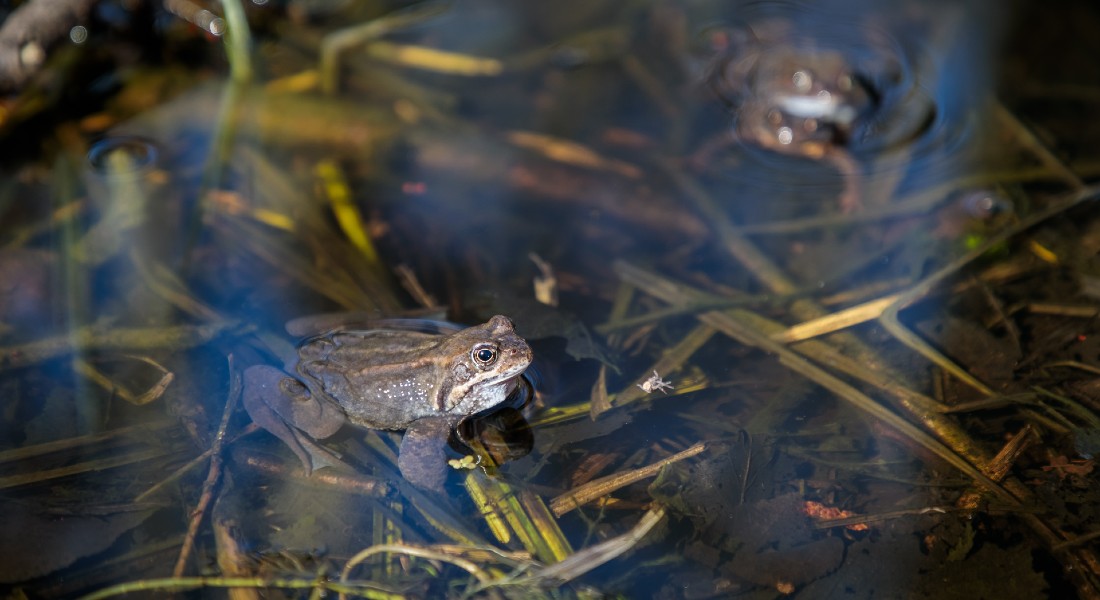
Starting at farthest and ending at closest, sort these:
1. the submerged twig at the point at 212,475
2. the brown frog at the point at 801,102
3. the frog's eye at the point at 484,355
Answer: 1. the brown frog at the point at 801,102
2. the frog's eye at the point at 484,355
3. the submerged twig at the point at 212,475

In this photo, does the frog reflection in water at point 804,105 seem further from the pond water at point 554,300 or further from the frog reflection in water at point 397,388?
the frog reflection in water at point 397,388

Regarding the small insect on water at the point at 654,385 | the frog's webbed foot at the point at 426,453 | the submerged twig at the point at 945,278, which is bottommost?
the submerged twig at the point at 945,278

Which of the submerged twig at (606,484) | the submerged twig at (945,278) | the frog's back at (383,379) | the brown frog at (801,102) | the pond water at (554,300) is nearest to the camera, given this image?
the pond water at (554,300)

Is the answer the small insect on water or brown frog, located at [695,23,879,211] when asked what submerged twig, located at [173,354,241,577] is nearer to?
the small insect on water

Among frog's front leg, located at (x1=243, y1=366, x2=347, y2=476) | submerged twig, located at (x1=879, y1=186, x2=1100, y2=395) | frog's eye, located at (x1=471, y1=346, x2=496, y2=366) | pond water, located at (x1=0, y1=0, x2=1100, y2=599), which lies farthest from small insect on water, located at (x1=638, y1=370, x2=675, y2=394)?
frog's front leg, located at (x1=243, y1=366, x2=347, y2=476)

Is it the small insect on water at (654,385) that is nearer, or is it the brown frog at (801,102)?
the small insect on water at (654,385)

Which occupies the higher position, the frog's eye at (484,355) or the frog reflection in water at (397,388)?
the frog's eye at (484,355)

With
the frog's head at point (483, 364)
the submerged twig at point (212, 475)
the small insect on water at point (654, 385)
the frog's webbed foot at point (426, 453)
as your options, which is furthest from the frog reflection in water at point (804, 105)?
the submerged twig at point (212, 475)
